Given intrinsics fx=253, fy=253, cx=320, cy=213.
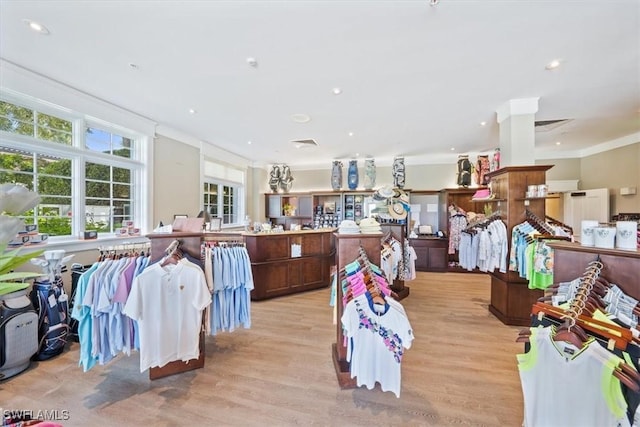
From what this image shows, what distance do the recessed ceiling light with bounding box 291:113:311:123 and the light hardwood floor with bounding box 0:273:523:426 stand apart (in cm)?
328

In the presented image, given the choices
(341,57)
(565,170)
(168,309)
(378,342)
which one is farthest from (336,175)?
(378,342)

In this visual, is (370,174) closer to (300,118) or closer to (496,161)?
(496,161)

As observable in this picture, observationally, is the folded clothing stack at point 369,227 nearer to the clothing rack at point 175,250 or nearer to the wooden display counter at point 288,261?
the clothing rack at point 175,250

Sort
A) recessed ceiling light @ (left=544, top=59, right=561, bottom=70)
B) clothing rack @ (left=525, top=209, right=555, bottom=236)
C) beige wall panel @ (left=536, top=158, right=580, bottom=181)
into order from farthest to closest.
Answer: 1. beige wall panel @ (left=536, top=158, right=580, bottom=181)
2. clothing rack @ (left=525, top=209, right=555, bottom=236)
3. recessed ceiling light @ (left=544, top=59, right=561, bottom=70)

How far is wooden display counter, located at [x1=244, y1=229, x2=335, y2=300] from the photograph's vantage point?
4.36m

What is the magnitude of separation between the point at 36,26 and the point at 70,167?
1963mm

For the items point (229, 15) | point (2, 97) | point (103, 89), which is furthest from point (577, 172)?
point (2, 97)

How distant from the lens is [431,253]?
662 centimetres

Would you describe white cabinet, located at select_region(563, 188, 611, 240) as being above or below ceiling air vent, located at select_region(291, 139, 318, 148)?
below

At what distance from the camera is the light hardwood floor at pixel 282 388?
72.7 inches

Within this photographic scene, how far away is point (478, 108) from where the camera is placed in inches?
153

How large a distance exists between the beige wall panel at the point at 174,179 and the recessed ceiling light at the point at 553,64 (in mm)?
5897

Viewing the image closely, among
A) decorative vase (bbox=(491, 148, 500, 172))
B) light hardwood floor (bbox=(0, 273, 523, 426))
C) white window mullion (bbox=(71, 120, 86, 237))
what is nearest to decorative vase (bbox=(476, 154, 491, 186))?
decorative vase (bbox=(491, 148, 500, 172))

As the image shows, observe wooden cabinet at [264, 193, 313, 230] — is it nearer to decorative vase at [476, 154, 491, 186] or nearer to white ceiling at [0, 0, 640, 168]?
white ceiling at [0, 0, 640, 168]
